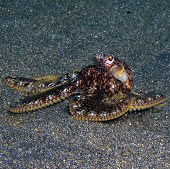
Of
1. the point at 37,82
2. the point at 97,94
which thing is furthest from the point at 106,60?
the point at 37,82

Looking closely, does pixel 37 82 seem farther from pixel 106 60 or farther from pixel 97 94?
pixel 106 60

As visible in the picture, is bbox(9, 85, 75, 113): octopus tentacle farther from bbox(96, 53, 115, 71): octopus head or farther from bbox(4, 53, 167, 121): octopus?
bbox(96, 53, 115, 71): octopus head

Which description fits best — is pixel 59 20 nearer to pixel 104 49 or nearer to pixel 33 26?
pixel 33 26

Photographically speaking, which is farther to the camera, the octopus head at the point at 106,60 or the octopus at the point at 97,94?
the octopus head at the point at 106,60

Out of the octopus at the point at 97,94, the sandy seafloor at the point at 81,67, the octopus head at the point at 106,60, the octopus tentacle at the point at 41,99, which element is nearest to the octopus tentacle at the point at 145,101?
the octopus at the point at 97,94

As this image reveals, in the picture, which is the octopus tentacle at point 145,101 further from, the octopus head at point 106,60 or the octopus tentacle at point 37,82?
the octopus tentacle at point 37,82

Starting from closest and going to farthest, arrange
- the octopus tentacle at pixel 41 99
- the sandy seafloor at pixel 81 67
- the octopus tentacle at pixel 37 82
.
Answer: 1. the sandy seafloor at pixel 81 67
2. the octopus tentacle at pixel 41 99
3. the octopus tentacle at pixel 37 82

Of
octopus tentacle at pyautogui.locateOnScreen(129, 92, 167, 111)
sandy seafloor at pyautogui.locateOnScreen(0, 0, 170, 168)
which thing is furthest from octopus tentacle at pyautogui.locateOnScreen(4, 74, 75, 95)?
octopus tentacle at pyautogui.locateOnScreen(129, 92, 167, 111)
